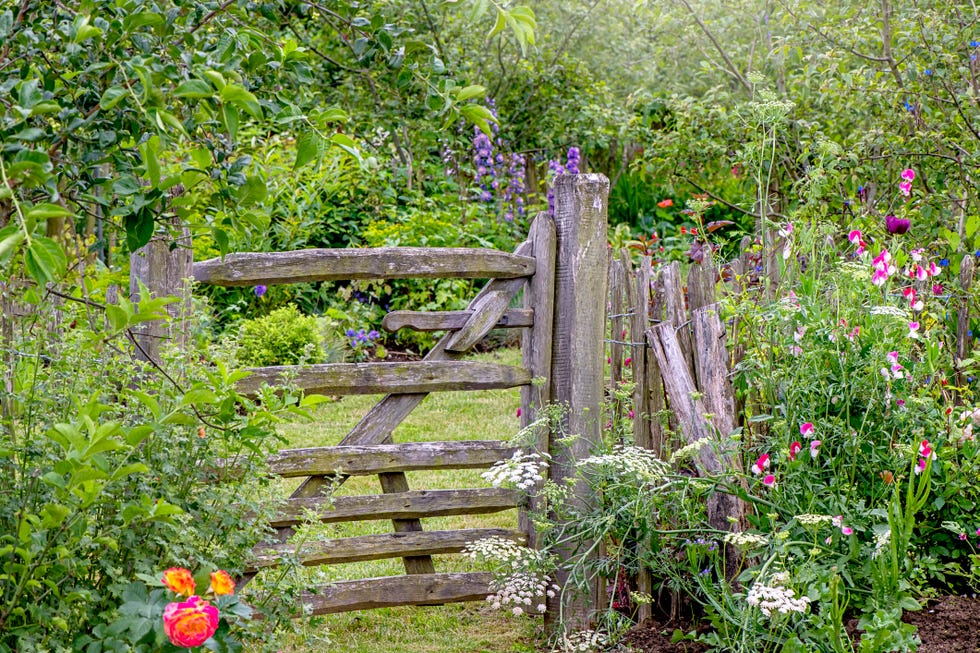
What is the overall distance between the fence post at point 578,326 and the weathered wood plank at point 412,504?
Result: 0.80ft

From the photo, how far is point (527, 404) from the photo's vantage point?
380cm

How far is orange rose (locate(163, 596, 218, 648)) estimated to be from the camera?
6.43 ft

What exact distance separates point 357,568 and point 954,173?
3397 mm

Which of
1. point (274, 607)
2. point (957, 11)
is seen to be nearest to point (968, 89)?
point (957, 11)

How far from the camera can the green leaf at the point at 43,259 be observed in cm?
127

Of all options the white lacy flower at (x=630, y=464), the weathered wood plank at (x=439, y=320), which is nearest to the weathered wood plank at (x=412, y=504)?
the white lacy flower at (x=630, y=464)

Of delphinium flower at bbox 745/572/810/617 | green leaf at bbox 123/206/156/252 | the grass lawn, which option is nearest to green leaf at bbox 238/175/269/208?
green leaf at bbox 123/206/156/252

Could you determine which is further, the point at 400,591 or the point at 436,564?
the point at 436,564

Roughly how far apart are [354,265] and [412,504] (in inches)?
35.9

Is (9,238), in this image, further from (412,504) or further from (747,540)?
(412,504)

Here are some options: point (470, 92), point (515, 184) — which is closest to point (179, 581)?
point (470, 92)

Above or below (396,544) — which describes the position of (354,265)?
above

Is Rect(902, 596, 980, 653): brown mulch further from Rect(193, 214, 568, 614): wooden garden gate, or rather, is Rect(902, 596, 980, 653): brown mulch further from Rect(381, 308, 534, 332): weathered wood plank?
Rect(381, 308, 534, 332): weathered wood plank

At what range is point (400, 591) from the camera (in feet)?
12.2
